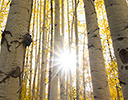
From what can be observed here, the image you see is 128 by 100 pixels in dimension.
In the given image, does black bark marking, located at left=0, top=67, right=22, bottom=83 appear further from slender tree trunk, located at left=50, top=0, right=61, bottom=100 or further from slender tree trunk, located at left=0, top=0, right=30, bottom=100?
slender tree trunk, located at left=50, top=0, right=61, bottom=100

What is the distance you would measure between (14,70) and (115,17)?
1200mm

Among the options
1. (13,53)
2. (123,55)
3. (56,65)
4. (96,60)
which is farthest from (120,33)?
(56,65)

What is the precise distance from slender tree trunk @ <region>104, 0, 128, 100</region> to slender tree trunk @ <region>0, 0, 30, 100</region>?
37.6 inches

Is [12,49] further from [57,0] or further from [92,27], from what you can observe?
[57,0]

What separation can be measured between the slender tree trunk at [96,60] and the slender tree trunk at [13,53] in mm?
1454

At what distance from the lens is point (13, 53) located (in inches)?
35.9

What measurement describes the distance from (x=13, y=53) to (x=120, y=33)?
1098 millimetres

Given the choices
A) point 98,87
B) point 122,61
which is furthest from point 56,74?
point 122,61

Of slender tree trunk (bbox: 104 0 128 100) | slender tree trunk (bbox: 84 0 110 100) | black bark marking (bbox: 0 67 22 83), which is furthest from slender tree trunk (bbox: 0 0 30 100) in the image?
slender tree trunk (bbox: 84 0 110 100)

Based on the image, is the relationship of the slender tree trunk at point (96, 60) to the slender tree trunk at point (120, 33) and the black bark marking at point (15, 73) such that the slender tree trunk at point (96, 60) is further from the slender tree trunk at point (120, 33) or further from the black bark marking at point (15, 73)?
the black bark marking at point (15, 73)

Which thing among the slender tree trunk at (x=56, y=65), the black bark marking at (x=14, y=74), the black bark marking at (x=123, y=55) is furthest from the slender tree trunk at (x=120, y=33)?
the slender tree trunk at (x=56, y=65)

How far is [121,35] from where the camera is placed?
Answer: 4.07ft

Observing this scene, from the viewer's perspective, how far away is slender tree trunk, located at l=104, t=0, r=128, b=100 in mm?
1145

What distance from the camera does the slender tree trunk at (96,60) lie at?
1930 mm
